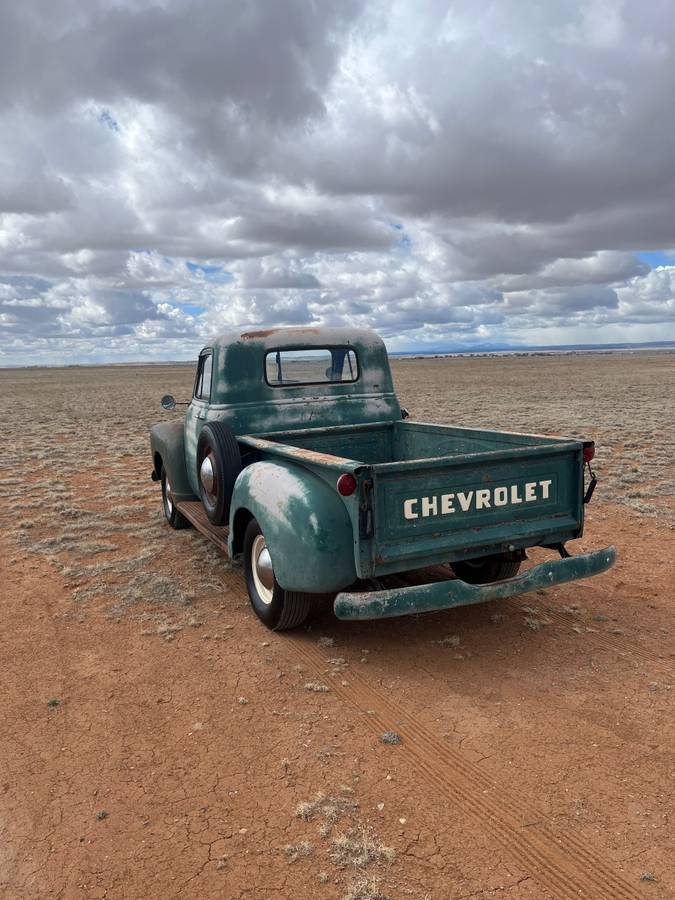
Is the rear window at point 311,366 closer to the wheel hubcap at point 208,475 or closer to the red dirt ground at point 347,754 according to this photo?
the wheel hubcap at point 208,475

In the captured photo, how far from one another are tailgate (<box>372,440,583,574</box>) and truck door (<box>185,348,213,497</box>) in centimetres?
283

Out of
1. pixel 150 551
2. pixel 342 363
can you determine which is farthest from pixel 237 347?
pixel 150 551

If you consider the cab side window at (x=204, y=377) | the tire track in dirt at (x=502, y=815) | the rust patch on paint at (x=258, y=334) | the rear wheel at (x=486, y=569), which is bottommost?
the tire track in dirt at (x=502, y=815)

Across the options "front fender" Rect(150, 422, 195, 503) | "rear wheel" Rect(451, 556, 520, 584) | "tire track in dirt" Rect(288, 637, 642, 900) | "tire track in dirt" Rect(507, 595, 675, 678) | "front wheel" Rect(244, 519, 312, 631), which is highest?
"front fender" Rect(150, 422, 195, 503)

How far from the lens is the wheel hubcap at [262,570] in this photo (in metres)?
4.51

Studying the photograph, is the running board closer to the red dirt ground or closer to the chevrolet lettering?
the red dirt ground

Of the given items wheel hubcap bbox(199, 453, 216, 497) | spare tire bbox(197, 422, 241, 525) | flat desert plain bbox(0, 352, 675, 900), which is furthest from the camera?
wheel hubcap bbox(199, 453, 216, 497)

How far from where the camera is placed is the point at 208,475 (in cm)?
550

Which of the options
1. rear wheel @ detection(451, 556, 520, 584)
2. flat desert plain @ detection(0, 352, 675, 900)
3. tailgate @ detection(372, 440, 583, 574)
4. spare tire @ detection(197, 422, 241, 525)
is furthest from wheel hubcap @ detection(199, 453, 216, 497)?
rear wheel @ detection(451, 556, 520, 584)

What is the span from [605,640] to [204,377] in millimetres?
4466

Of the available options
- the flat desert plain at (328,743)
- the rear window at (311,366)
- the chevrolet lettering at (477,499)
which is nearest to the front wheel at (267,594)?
the flat desert plain at (328,743)

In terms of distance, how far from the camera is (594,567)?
435 cm

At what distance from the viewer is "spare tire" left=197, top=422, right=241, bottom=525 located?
16.9 feet

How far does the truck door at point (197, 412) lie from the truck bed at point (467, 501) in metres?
1.51
